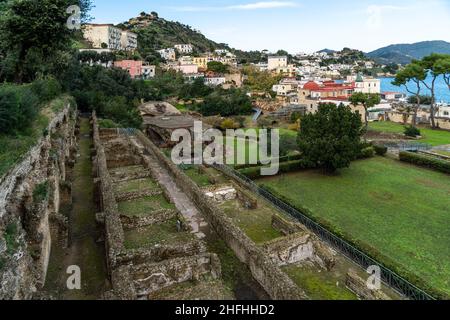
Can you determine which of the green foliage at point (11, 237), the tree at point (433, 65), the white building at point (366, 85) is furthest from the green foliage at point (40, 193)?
the white building at point (366, 85)

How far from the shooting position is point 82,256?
41.9 ft

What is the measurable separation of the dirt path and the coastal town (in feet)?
0.21

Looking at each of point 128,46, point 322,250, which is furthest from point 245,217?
Answer: point 128,46

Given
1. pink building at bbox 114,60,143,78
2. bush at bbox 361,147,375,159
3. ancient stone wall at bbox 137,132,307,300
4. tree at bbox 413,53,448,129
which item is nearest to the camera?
ancient stone wall at bbox 137,132,307,300

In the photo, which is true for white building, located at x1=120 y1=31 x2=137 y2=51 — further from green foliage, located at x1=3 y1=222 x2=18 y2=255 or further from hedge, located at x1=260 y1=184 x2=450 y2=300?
green foliage, located at x1=3 y1=222 x2=18 y2=255

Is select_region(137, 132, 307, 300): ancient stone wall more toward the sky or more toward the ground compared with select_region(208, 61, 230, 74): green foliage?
more toward the ground

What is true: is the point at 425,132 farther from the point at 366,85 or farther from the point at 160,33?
the point at 160,33

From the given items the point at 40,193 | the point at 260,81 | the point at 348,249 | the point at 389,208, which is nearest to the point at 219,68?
the point at 260,81

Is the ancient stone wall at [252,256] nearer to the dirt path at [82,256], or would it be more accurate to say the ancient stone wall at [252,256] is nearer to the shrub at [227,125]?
the dirt path at [82,256]

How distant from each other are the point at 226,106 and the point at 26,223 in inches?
1930

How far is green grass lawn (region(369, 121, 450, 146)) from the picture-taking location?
4033 centimetres

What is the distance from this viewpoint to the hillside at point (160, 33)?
139 metres

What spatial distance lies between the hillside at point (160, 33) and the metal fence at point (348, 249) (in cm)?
10853

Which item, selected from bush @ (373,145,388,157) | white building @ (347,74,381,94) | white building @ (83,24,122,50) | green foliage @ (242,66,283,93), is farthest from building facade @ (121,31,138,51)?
bush @ (373,145,388,157)
